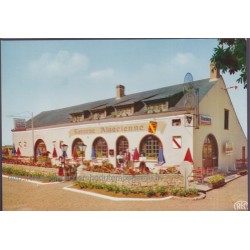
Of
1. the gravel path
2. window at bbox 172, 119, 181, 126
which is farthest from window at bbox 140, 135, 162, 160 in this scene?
the gravel path

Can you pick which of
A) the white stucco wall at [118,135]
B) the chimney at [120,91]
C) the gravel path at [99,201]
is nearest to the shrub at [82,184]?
the gravel path at [99,201]

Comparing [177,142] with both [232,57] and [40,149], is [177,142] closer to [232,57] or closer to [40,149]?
[232,57]

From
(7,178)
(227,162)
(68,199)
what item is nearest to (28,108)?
(7,178)

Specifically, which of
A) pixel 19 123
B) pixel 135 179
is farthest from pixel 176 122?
pixel 19 123

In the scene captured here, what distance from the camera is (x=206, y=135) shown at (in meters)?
7.24

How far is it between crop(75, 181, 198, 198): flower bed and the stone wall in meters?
0.13

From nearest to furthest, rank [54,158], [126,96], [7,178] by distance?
[126,96] < [7,178] < [54,158]

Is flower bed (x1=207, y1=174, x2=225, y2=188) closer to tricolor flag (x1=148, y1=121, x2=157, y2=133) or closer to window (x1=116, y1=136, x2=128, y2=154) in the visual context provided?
tricolor flag (x1=148, y1=121, x2=157, y2=133)

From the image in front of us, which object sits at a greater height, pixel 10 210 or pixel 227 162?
pixel 227 162

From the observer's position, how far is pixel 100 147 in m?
7.89

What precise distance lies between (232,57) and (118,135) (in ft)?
13.4

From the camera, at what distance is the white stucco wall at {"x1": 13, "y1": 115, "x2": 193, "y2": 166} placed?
7051 millimetres

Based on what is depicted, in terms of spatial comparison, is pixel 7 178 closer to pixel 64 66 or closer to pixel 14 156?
pixel 14 156

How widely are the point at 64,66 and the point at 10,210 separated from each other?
15.2 feet
